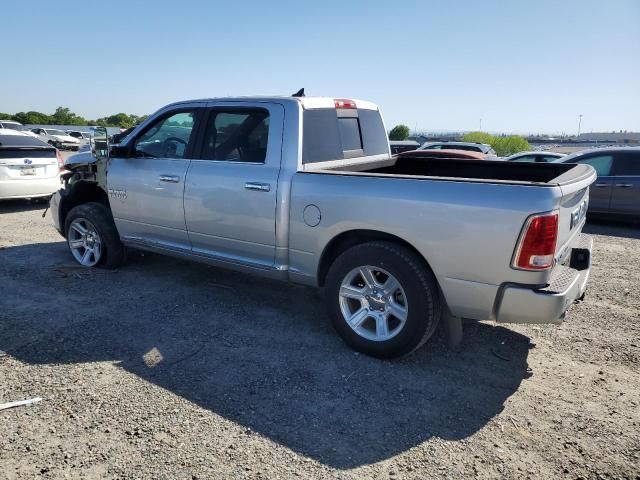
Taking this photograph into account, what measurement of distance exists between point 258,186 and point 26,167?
22.9 feet

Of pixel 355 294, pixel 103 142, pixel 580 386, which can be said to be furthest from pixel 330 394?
pixel 103 142

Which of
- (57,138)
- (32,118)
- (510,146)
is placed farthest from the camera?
(32,118)

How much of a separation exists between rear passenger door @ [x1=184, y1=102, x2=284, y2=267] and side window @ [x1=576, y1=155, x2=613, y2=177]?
7553 mm

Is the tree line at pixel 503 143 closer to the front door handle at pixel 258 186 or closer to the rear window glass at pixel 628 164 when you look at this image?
the rear window glass at pixel 628 164

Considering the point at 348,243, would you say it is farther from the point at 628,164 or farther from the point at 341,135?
the point at 628,164

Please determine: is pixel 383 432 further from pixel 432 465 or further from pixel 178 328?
pixel 178 328

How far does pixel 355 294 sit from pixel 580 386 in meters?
1.70

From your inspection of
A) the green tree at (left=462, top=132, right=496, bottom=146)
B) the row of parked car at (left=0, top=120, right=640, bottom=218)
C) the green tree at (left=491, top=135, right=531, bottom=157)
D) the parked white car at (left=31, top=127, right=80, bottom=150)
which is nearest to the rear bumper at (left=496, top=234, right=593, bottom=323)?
the row of parked car at (left=0, top=120, right=640, bottom=218)

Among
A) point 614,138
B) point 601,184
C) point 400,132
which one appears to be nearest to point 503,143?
point 400,132

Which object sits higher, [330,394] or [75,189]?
[75,189]

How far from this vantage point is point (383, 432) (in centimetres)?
273

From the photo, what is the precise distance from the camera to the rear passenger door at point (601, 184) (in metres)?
8.81

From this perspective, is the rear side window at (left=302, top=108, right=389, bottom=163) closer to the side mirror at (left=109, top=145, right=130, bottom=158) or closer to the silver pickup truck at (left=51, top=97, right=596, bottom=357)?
the silver pickup truck at (left=51, top=97, right=596, bottom=357)

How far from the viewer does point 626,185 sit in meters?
8.68
